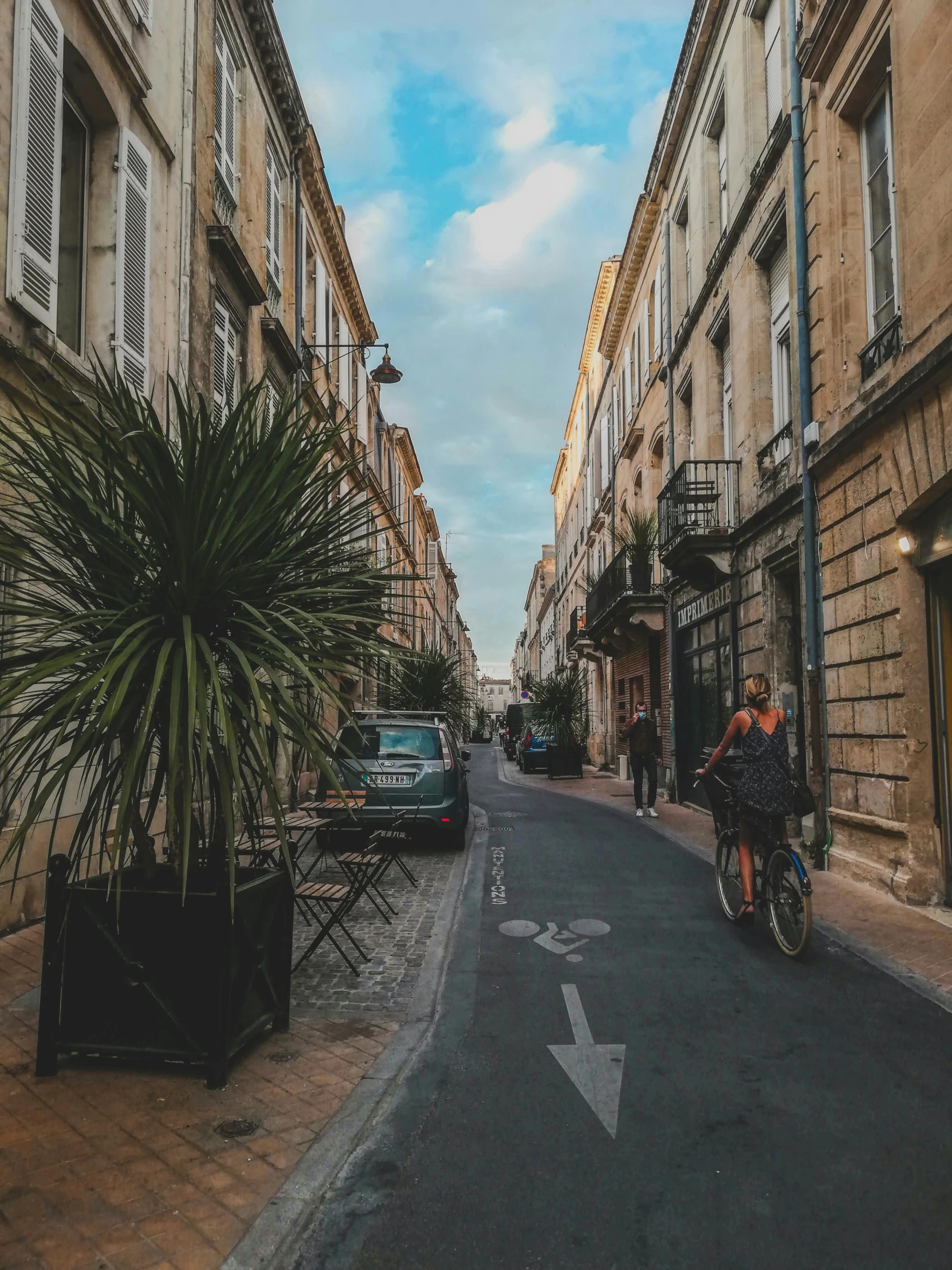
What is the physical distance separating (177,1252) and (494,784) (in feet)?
70.1

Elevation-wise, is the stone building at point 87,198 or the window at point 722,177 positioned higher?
the window at point 722,177

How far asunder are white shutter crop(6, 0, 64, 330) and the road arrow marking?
21.3 ft

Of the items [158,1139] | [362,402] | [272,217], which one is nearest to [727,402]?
[272,217]

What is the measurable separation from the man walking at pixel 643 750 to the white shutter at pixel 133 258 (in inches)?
361

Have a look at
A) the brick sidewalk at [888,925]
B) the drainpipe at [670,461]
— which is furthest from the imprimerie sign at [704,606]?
the brick sidewalk at [888,925]

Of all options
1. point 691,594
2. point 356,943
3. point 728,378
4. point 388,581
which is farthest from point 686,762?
point 388,581

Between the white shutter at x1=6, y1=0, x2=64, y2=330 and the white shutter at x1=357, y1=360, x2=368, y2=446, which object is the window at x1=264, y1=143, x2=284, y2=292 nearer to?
the white shutter at x1=6, y1=0, x2=64, y2=330

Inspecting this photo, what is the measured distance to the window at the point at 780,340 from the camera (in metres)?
12.6

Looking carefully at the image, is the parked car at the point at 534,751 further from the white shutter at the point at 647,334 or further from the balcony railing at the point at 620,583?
the white shutter at the point at 647,334

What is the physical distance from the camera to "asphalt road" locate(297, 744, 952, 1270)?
112 inches

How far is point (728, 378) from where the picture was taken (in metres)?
15.8

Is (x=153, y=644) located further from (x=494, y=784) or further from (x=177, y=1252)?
(x=494, y=784)

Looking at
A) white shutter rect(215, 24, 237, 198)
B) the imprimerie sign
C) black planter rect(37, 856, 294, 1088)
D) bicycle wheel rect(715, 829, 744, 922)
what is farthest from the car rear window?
white shutter rect(215, 24, 237, 198)

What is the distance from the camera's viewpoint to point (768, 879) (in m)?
6.34
